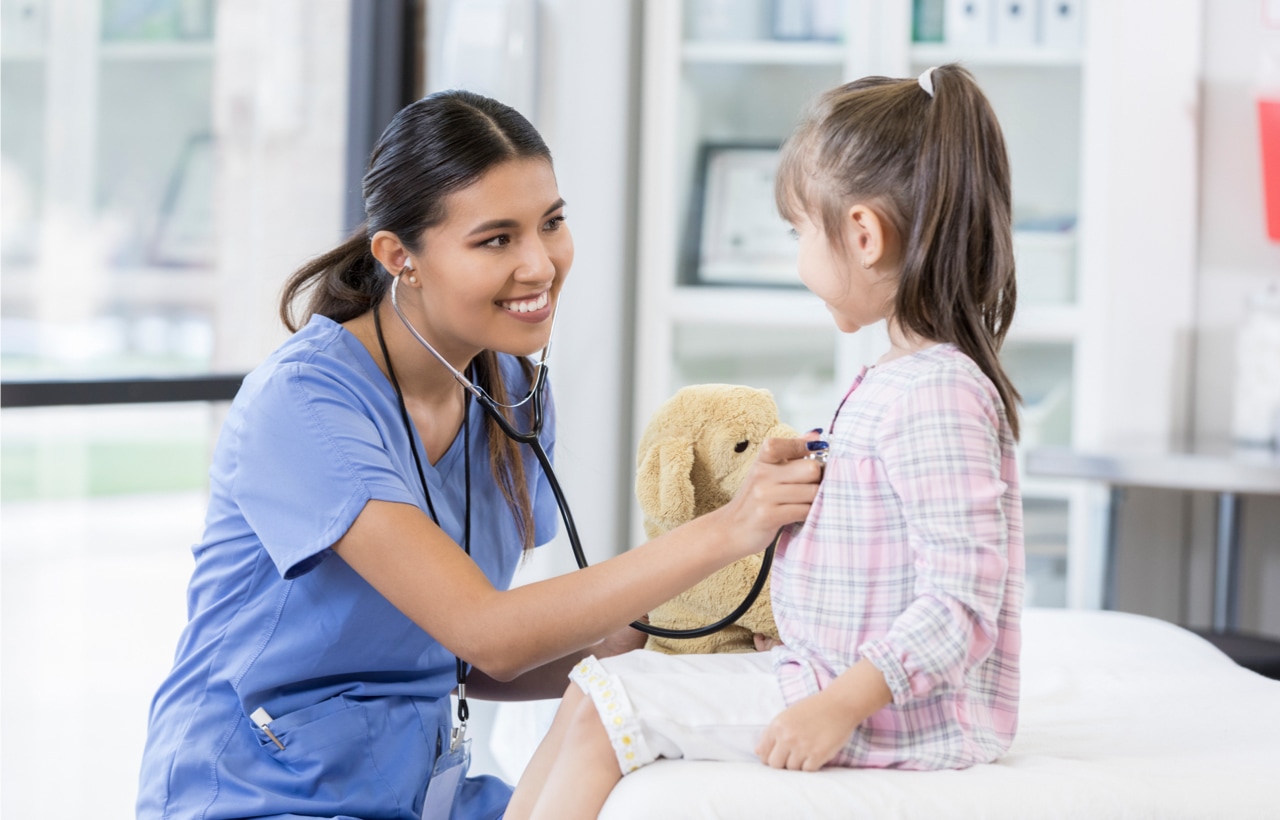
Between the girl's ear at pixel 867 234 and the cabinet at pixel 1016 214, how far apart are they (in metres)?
1.50

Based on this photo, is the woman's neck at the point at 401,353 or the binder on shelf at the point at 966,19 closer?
the woman's neck at the point at 401,353

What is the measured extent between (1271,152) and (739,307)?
1.18m

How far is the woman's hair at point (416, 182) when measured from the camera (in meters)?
1.14

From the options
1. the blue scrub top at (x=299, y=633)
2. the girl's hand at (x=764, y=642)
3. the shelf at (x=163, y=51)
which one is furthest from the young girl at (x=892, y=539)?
the shelf at (x=163, y=51)

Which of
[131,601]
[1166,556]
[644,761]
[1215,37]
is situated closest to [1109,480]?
[1166,556]

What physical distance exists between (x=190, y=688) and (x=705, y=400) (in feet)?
1.95

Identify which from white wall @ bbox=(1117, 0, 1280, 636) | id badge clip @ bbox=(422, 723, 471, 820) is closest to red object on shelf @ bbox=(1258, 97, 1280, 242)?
white wall @ bbox=(1117, 0, 1280, 636)

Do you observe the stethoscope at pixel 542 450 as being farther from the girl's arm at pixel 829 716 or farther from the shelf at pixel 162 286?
the shelf at pixel 162 286

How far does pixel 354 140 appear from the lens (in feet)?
8.59

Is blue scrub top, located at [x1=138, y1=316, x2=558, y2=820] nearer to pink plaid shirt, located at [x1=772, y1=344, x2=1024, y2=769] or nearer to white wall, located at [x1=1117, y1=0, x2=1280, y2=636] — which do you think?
pink plaid shirt, located at [x1=772, y1=344, x2=1024, y2=769]

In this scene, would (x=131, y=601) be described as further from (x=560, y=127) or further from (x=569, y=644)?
(x=569, y=644)

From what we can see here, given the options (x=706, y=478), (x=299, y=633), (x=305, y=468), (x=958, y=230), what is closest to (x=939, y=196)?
(x=958, y=230)

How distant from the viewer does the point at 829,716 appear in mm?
867

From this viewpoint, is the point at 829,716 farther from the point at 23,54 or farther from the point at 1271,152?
the point at 23,54
